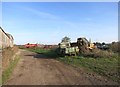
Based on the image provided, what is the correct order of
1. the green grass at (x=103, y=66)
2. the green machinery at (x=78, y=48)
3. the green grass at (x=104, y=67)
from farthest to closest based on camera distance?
the green machinery at (x=78, y=48), the green grass at (x=103, y=66), the green grass at (x=104, y=67)

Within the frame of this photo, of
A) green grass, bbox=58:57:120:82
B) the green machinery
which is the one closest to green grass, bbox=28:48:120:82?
green grass, bbox=58:57:120:82

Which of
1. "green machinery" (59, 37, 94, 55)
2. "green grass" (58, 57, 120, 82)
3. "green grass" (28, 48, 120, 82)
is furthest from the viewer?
"green machinery" (59, 37, 94, 55)

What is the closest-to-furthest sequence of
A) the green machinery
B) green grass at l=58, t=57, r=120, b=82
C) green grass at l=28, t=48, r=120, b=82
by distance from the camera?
green grass at l=58, t=57, r=120, b=82 < green grass at l=28, t=48, r=120, b=82 < the green machinery

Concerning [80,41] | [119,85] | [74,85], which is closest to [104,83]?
[119,85]

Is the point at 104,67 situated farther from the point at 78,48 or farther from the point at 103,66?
the point at 78,48

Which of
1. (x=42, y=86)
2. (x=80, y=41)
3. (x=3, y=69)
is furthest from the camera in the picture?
(x=80, y=41)

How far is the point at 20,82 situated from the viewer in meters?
11.5

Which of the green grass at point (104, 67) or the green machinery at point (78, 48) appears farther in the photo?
the green machinery at point (78, 48)

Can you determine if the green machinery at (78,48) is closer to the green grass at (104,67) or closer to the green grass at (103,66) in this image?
the green grass at (103,66)

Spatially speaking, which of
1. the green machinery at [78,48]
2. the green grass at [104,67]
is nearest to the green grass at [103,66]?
the green grass at [104,67]

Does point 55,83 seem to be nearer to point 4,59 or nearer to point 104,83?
point 104,83

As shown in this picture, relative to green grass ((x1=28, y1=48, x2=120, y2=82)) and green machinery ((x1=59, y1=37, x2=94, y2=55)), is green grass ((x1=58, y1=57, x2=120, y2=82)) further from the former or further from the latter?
green machinery ((x1=59, y1=37, x2=94, y2=55))

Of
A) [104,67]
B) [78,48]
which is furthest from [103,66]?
[78,48]

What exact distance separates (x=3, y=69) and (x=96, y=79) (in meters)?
5.85
